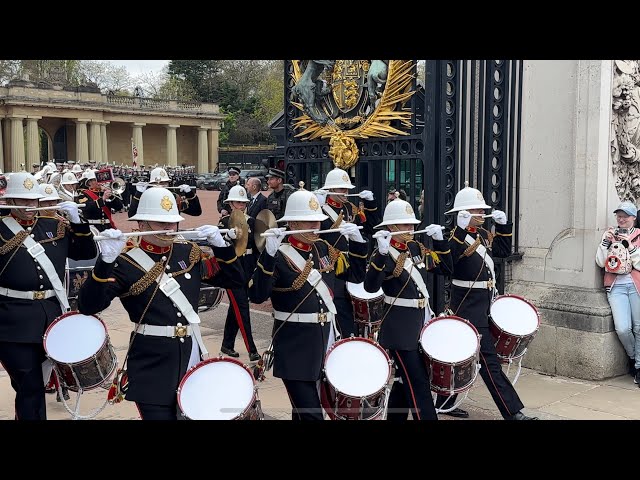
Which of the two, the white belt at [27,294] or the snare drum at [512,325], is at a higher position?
the white belt at [27,294]

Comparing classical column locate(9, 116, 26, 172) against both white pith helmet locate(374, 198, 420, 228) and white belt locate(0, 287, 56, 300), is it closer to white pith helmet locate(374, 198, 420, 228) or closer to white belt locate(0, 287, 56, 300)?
white belt locate(0, 287, 56, 300)

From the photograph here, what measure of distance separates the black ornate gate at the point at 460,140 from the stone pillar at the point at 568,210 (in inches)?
7.6

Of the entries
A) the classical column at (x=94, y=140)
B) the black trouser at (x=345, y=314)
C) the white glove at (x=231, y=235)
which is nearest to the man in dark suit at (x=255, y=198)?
the black trouser at (x=345, y=314)

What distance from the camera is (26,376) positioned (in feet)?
18.4

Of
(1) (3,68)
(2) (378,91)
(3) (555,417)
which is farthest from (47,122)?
(3) (555,417)

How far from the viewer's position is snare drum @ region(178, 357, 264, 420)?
430 centimetres

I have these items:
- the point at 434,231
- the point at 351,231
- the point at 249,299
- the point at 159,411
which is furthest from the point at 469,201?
the point at 159,411

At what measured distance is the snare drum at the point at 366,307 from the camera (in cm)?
789

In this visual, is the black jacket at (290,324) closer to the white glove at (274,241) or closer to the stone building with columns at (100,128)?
the white glove at (274,241)

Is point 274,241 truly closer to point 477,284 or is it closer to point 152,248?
point 152,248

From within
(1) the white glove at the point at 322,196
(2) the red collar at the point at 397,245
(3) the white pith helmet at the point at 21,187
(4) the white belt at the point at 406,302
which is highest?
(3) the white pith helmet at the point at 21,187

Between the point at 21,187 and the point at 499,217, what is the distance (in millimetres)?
4519

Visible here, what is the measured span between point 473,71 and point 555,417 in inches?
154

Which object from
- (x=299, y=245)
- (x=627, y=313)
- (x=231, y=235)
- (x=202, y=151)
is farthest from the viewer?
(x=202, y=151)
